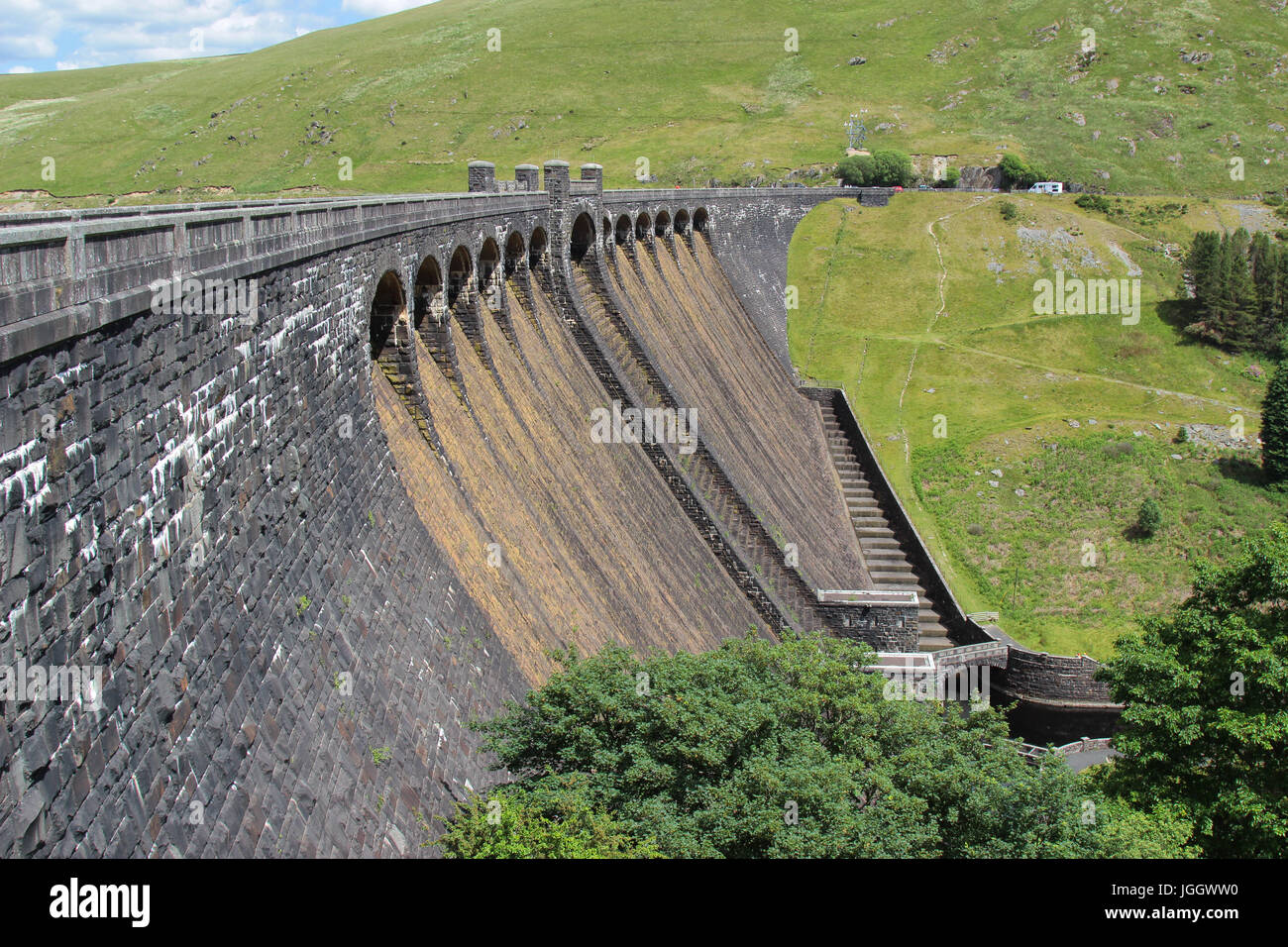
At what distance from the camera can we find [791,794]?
1483 centimetres

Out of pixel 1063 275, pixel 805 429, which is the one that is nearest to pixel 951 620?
pixel 805 429

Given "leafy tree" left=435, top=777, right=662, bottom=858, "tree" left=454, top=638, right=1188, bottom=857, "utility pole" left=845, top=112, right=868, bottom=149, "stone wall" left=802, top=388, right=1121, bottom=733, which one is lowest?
"stone wall" left=802, top=388, right=1121, bottom=733

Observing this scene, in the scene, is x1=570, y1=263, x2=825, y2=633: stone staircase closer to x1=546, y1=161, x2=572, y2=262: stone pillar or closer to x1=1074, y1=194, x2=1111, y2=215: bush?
x1=546, y1=161, x2=572, y2=262: stone pillar

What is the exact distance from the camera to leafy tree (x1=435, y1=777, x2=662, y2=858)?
12.3 meters

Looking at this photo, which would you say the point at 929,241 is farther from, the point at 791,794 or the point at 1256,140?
the point at 791,794

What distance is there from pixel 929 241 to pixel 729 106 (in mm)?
62870

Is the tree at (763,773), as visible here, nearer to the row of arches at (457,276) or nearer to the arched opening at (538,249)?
the row of arches at (457,276)

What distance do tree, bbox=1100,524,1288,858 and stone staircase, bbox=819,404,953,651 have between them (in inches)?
802

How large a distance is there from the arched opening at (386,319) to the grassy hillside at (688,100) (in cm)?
8594

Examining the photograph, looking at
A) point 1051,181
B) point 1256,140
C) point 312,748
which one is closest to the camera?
point 312,748

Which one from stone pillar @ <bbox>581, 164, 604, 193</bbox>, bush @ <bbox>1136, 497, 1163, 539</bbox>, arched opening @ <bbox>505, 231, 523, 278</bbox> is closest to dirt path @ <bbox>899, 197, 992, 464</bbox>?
bush @ <bbox>1136, 497, 1163, 539</bbox>

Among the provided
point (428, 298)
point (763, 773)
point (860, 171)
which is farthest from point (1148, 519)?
point (860, 171)

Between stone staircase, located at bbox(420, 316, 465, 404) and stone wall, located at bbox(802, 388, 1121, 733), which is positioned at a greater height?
stone staircase, located at bbox(420, 316, 465, 404)

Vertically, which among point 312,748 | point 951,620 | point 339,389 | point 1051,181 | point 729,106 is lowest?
point 951,620
